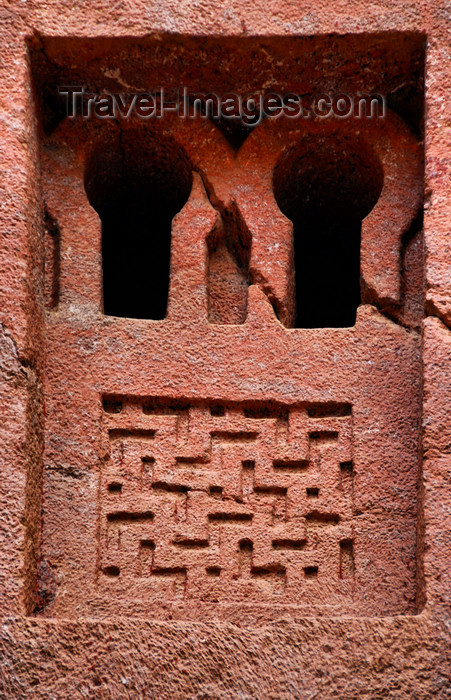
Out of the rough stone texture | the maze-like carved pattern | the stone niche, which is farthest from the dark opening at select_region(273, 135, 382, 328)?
the maze-like carved pattern

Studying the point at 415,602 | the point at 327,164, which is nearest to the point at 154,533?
the point at 415,602

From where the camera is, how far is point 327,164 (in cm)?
282

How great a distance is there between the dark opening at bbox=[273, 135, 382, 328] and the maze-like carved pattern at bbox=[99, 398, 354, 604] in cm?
67

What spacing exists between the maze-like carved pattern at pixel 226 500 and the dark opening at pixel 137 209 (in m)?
0.68

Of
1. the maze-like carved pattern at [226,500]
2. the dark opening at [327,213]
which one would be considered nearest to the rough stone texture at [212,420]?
the maze-like carved pattern at [226,500]

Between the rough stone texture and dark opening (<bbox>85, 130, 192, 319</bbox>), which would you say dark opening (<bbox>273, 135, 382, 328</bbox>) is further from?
dark opening (<bbox>85, 130, 192, 319</bbox>)

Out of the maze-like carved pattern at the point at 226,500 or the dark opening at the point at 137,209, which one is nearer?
the maze-like carved pattern at the point at 226,500

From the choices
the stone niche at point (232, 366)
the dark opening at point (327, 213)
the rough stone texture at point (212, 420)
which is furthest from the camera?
the dark opening at point (327, 213)

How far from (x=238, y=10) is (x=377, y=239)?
649 mm

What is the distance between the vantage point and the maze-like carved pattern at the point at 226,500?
2.38 meters

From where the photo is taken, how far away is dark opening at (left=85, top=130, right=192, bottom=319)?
2.79 meters

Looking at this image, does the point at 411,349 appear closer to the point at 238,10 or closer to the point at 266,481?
the point at 266,481

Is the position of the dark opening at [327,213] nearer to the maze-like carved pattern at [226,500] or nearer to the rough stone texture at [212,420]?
the rough stone texture at [212,420]

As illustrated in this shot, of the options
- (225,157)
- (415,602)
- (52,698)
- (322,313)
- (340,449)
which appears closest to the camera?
(52,698)
